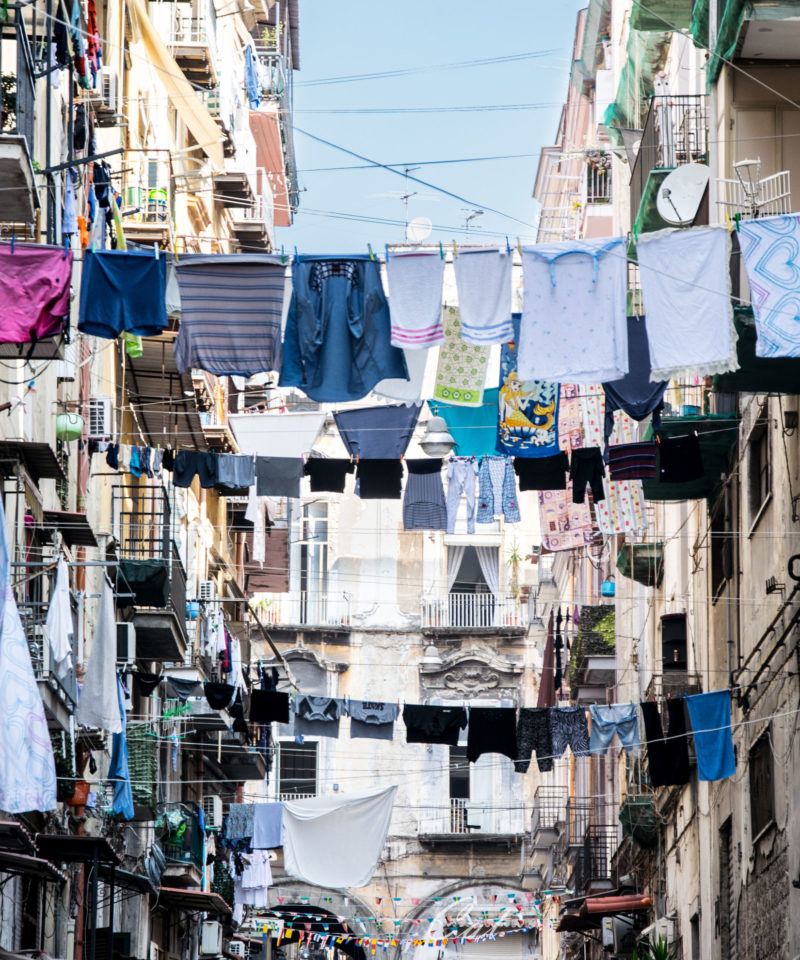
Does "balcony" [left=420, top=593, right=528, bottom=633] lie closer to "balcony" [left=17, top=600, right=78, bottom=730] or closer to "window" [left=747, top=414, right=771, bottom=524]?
"window" [left=747, top=414, right=771, bottom=524]

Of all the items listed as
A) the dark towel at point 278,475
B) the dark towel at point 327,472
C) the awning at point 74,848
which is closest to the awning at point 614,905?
the dark towel at point 278,475

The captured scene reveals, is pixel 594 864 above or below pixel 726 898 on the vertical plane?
above

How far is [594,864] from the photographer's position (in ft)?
108

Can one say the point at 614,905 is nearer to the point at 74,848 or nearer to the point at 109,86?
→ the point at 74,848

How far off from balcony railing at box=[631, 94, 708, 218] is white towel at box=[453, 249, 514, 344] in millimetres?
4428

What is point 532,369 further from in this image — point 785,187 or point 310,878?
point 310,878

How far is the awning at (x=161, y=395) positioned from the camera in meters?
24.7

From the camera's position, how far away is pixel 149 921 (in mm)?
29031

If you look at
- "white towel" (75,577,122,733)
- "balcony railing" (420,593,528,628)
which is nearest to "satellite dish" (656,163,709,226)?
"white towel" (75,577,122,733)

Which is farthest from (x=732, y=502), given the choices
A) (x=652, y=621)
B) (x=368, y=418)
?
(x=652, y=621)

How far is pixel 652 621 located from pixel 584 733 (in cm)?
578

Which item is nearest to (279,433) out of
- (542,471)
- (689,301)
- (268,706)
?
(542,471)

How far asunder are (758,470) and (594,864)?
17.1m

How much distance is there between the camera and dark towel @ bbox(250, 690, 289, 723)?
2564 cm
